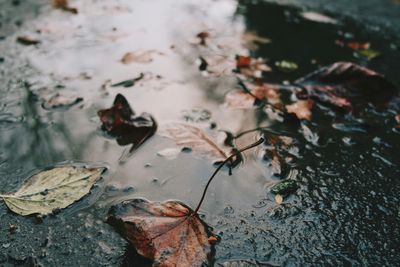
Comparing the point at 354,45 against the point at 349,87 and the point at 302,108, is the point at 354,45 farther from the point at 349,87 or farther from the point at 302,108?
the point at 302,108

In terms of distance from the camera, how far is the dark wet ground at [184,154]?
3.40 feet

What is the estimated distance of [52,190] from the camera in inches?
45.7

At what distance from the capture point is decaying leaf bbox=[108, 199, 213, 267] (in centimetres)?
94

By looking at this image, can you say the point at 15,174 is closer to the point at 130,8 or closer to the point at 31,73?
the point at 31,73

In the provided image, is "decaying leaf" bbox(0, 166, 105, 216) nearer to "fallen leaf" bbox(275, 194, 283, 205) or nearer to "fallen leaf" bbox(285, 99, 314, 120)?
"fallen leaf" bbox(275, 194, 283, 205)

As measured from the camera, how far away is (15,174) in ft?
4.09

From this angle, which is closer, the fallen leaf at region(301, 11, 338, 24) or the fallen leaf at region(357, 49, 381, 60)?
the fallen leaf at region(357, 49, 381, 60)

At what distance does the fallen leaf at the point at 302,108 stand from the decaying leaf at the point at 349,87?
5 centimetres

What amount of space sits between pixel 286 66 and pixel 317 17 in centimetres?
95

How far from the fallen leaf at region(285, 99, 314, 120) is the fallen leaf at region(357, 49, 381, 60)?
Answer: 2.40ft

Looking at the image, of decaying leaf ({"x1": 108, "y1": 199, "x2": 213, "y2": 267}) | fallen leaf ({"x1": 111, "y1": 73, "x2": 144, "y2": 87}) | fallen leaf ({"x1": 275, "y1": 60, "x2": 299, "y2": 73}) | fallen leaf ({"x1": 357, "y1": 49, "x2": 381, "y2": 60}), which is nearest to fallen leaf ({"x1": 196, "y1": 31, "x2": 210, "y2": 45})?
fallen leaf ({"x1": 275, "y1": 60, "x2": 299, "y2": 73})

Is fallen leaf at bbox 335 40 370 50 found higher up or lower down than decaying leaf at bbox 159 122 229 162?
higher up

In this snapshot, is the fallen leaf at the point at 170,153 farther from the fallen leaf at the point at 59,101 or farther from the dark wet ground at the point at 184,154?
the fallen leaf at the point at 59,101

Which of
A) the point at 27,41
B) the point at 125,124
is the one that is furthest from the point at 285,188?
the point at 27,41
